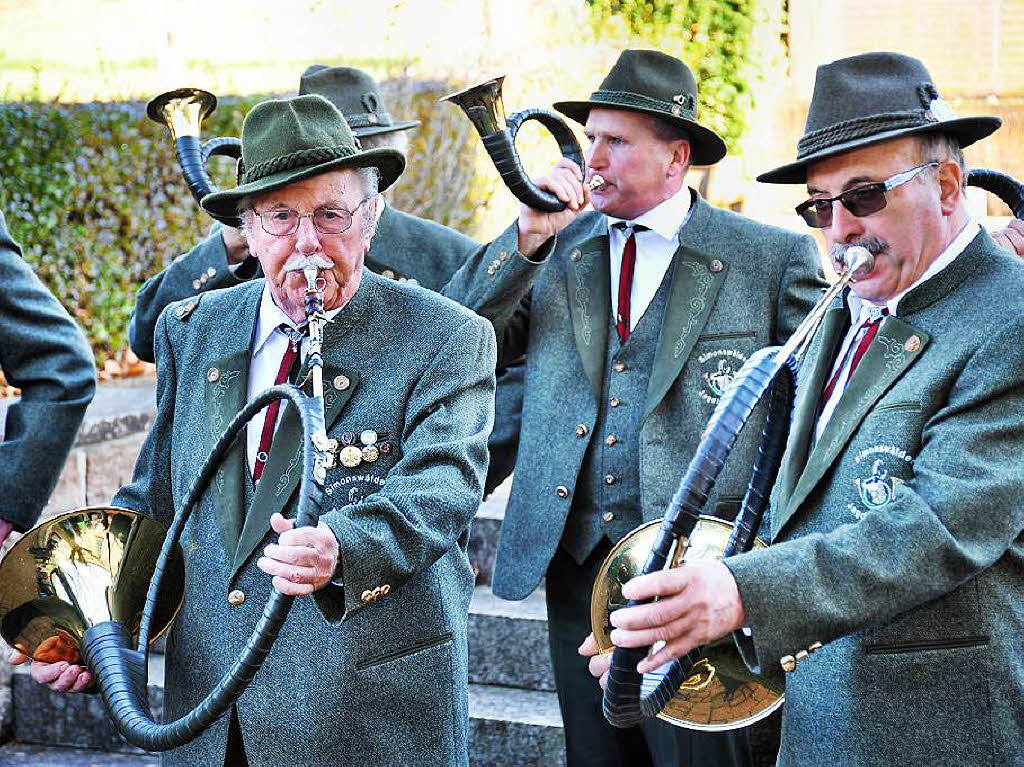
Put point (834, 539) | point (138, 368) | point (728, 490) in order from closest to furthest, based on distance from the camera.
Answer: point (834, 539) → point (728, 490) → point (138, 368)

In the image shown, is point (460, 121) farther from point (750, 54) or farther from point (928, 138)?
point (928, 138)

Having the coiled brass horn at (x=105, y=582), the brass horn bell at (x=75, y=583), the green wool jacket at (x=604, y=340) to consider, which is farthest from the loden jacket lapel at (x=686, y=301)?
the brass horn bell at (x=75, y=583)

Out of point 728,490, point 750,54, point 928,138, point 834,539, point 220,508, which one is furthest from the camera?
point 750,54

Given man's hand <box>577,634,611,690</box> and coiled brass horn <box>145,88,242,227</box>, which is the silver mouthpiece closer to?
man's hand <box>577,634,611,690</box>

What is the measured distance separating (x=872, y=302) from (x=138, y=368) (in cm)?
667

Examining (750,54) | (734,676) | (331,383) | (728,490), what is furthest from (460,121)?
(734,676)

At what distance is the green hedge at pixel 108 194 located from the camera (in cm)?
847

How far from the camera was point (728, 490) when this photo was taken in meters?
4.04

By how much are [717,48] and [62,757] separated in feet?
20.7

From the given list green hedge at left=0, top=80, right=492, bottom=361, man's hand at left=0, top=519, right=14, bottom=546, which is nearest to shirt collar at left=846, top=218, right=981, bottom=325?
man's hand at left=0, top=519, right=14, bottom=546

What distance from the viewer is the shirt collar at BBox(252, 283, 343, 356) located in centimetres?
324

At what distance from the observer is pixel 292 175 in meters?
3.04

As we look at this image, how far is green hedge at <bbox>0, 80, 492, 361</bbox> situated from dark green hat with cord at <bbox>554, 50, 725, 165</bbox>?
440cm

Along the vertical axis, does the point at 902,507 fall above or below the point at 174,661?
above
